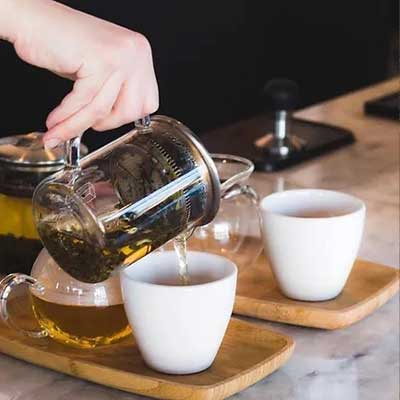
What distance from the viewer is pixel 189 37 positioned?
2902 mm

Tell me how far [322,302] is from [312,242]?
0.09 metres

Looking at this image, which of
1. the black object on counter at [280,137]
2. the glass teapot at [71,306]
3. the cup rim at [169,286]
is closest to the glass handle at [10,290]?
the glass teapot at [71,306]

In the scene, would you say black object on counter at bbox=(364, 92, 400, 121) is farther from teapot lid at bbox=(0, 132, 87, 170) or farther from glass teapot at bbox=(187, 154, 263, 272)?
teapot lid at bbox=(0, 132, 87, 170)

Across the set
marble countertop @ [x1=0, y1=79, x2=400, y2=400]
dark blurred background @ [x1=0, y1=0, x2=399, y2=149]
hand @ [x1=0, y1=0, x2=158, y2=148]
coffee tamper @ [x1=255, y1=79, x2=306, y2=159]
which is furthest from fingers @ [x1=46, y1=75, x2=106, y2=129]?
dark blurred background @ [x1=0, y1=0, x2=399, y2=149]

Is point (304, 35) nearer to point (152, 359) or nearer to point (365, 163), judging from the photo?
point (365, 163)

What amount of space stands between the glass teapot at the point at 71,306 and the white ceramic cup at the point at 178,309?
Result: 0.05 metres

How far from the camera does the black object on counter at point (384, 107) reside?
2154 millimetres

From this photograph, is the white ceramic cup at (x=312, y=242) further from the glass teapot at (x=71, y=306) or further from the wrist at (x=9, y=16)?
the wrist at (x=9, y=16)

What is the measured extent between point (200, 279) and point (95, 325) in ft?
0.40

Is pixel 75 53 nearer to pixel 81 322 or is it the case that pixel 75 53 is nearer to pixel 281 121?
pixel 81 322

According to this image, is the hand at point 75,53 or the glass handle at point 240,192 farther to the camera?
the glass handle at point 240,192

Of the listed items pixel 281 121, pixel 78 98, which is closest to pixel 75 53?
pixel 78 98

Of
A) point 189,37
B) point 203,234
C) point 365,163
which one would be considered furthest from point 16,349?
point 189,37

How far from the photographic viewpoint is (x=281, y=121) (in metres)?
1.93
